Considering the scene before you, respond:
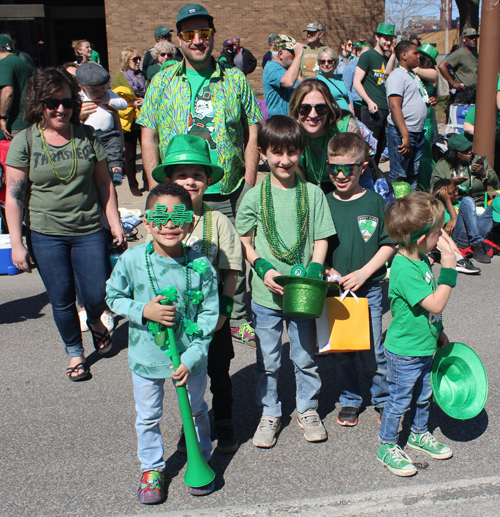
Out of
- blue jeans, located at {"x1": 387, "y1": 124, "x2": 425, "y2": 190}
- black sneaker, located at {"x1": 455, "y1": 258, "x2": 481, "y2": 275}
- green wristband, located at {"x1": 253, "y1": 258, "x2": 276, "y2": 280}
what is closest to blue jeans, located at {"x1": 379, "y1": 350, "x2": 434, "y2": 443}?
green wristband, located at {"x1": 253, "y1": 258, "x2": 276, "y2": 280}

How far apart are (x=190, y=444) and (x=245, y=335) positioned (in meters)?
1.93

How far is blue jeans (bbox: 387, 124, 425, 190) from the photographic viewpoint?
711cm

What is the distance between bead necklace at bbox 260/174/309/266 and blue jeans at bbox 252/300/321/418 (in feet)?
1.04

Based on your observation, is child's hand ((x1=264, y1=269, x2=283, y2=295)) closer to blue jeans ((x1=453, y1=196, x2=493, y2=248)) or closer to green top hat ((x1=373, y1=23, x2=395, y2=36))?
blue jeans ((x1=453, y1=196, x2=493, y2=248))

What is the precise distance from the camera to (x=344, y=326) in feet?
10.2

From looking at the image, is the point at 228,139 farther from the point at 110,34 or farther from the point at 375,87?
the point at 110,34

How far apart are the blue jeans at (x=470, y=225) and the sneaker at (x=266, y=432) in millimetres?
4294

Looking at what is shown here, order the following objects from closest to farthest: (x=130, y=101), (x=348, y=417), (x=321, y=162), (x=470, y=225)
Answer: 1. (x=348, y=417)
2. (x=321, y=162)
3. (x=470, y=225)
4. (x=130, y=101)

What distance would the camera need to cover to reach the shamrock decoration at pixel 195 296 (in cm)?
272

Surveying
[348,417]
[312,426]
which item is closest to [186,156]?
[312,426]

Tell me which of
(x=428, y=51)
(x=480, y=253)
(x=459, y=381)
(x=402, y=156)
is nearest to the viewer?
(x=459, y=381)

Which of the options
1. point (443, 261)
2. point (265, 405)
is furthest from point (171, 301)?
point (443, 261)

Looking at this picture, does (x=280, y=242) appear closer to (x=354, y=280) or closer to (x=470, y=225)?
(x=354, y=280)

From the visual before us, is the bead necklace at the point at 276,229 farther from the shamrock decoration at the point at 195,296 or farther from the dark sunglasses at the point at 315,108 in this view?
the dark sunglasses at the point at 315,108
